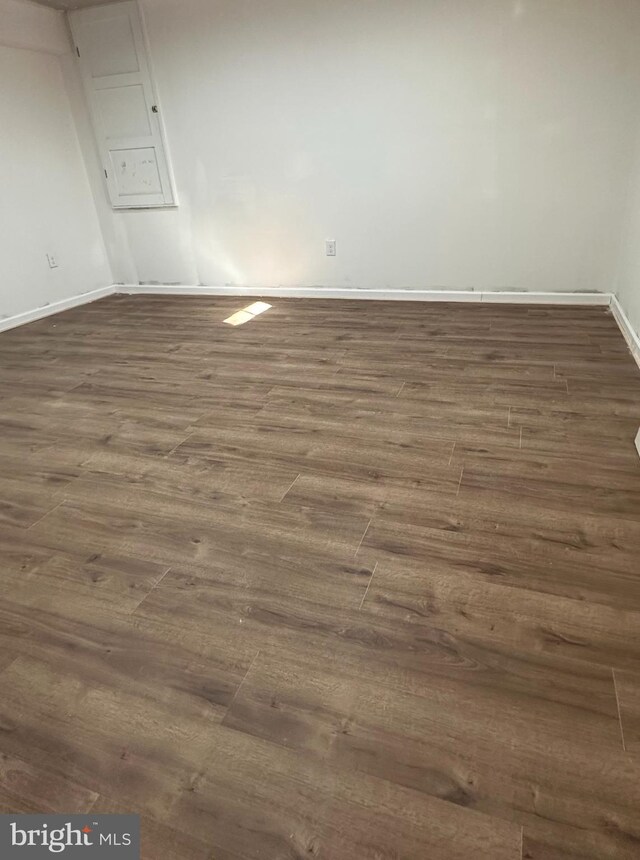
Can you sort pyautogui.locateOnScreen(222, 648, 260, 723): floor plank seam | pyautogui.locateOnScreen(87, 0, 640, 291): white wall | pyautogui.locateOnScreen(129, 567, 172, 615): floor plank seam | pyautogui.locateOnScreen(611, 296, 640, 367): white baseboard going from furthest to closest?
pyautogui.locateOnScreen(87, 0, 640, 291): white wall, pyautogui.locateOnScreen(611, 296, 640, 367): white baseboard, pyautogui.locateOnScreen(129, 567, 172, 615): floor plank seam, pyautogui.locateOnScreen(222, 648, 260, 723): floor plank seam

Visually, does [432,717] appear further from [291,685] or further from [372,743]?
[291,685]

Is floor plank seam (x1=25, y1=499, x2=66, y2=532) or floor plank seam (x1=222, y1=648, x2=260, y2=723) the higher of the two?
floor plank seam (x1=25, y1=499, x2=66, y2=532)

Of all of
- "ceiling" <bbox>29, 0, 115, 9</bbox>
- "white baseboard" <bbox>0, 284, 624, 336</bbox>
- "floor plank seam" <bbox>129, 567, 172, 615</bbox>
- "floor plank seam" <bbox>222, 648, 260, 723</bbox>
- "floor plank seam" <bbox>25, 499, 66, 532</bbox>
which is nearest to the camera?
"floor plank seam" <bbox>222, 648, 260, 723</bbox>

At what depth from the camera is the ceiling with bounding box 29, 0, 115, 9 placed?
398 cm

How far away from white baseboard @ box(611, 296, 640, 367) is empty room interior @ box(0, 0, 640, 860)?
3cm

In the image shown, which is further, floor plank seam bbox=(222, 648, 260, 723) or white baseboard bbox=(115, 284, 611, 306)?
white baseboard bbox=(115, 284, 611, 306)

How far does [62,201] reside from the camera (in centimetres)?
457

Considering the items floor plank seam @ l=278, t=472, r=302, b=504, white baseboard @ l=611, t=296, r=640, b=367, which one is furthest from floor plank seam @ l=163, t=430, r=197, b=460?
white baseboard @ l=611, t=296, r=640, b=367

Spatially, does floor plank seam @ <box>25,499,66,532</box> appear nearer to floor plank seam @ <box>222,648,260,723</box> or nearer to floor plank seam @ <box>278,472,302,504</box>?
floor plank seam @ <box>278,472,302,504</box>

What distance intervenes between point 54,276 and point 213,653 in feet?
13.9

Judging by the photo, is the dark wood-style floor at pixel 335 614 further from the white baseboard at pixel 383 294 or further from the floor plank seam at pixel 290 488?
the white baseboard at pixel 383 294

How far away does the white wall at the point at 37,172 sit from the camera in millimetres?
4012

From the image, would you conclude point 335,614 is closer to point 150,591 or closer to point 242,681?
point 242,681

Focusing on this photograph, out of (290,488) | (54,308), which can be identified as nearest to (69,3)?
(54,308)
